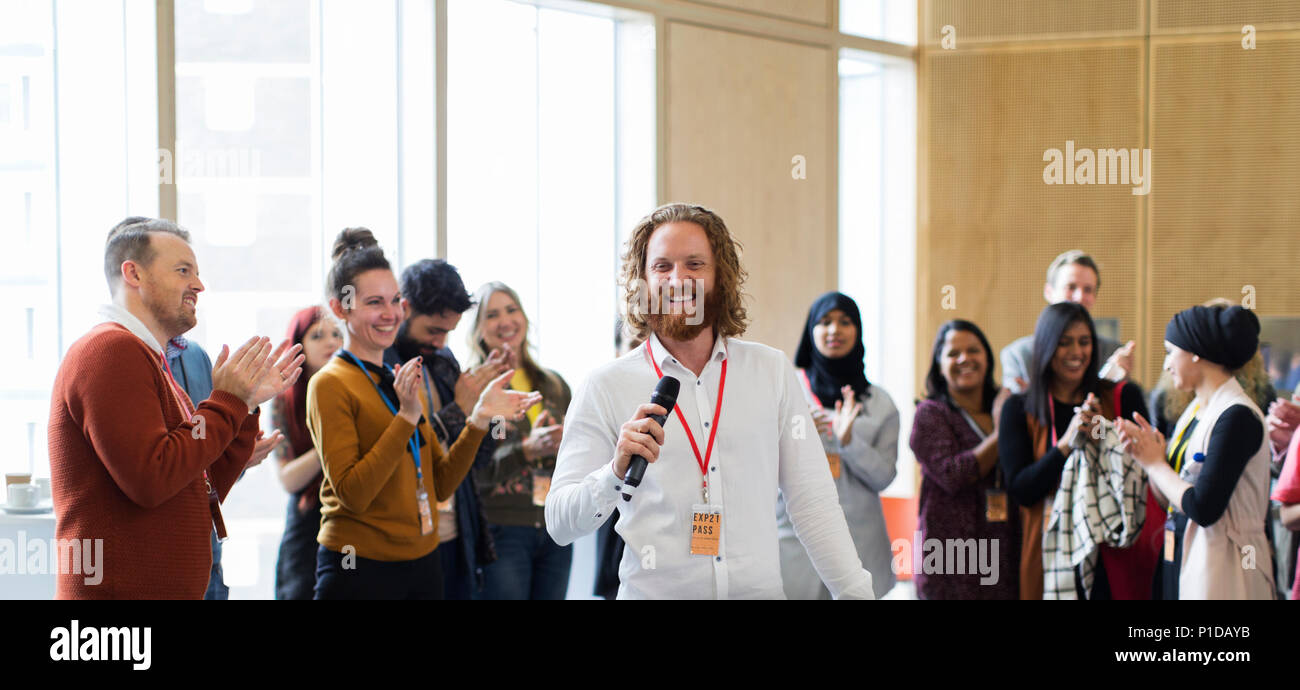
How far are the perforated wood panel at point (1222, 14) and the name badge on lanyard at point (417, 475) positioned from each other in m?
5.68

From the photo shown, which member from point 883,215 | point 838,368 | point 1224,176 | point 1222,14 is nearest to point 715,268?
point 838,368

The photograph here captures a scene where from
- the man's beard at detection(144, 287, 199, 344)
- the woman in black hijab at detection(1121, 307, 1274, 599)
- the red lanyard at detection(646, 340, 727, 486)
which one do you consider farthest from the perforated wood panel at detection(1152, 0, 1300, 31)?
the man's beard at detection(144, 287, 199, 344)

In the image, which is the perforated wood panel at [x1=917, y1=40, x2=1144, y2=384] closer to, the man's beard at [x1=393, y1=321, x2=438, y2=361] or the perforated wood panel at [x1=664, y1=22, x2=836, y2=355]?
the perforated wood panel at [x1=664, y1=22, x2=836, y2=355]

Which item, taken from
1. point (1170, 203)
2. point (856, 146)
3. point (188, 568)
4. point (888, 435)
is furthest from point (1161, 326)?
point (188, 568)

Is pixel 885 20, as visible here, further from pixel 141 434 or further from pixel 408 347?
pixel 141 434

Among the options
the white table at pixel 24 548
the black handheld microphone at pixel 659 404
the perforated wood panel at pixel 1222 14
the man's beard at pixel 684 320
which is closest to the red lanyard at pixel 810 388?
the man's beard at pixel 684 320

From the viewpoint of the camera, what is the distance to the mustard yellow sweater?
124 inches

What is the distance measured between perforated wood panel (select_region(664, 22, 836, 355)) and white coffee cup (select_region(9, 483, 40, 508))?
354cm

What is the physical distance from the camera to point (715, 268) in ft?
7.82

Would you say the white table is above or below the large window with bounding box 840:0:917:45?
below

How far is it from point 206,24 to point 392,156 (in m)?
1.07

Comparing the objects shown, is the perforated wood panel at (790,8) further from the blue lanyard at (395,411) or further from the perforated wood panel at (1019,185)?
the blue lanyard at (395,411)

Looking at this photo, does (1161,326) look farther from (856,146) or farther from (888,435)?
(888,435)

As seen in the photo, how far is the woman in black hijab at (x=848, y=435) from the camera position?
A: 4090mm
